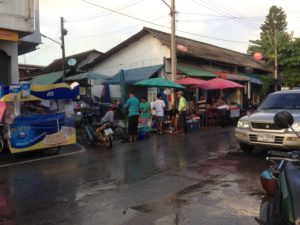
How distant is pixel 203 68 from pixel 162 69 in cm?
404

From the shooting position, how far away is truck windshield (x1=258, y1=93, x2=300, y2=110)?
990 cm

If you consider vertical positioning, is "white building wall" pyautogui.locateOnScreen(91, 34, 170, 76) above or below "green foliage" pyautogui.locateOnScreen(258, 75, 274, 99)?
above

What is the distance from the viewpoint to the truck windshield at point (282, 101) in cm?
990

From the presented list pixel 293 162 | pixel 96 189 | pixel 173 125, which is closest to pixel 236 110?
→ pixel 173 125

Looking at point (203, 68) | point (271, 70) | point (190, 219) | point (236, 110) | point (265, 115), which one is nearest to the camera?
point (190, 219)

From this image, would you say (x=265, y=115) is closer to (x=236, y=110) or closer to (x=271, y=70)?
(x=236, y=110)

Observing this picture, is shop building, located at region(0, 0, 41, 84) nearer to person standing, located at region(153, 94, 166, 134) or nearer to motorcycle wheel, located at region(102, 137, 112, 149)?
motorcycle wheel, located at region(102, 137, 112, 149)

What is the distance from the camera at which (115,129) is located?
47.3 ft

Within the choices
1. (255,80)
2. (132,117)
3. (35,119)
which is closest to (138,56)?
(132,117)

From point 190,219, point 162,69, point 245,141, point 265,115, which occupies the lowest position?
point 190,219

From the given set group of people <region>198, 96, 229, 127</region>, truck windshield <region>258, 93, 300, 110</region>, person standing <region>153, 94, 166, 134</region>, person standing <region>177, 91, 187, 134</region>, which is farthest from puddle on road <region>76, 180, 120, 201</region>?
group of people <region>198, 96, 229, 127</region>

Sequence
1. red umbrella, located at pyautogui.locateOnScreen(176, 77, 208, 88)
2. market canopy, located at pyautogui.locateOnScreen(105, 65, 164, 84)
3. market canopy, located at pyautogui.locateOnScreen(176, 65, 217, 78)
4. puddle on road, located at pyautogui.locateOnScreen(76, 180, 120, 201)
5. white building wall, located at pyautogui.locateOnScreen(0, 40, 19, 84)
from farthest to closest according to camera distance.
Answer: market canopy, located at pyautogui.locateOnScreen(176, 65, 217, 78) → market canopy, located at pyautogui.locateOnScreen(105, 65, 164, 84) → red umbrella, located at pyautogui.locateOnScreen(176, 77, 208, 88) → white building wall, located at pyautogui.locateOnScreen(0, 40, 19, 84) → puddle on road, located at pyautogui.locateOnScreen(76, 180, 120, 201)

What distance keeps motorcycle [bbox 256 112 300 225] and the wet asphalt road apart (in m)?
2.00

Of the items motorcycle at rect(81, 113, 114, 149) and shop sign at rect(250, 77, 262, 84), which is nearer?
motorcycle at rect(81, 113, 114, 149)
